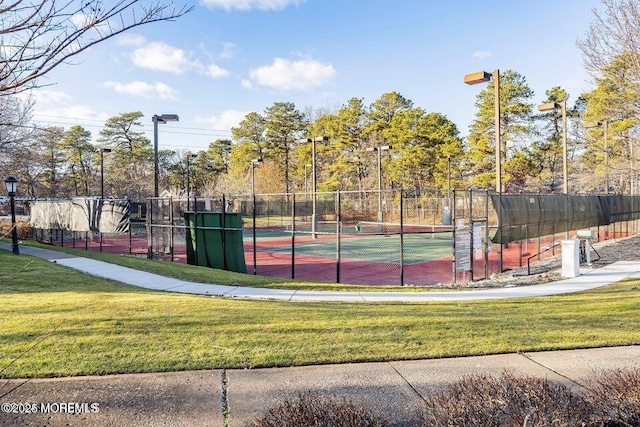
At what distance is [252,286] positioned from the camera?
10109 millimetres

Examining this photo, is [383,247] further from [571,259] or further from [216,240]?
[571,259]

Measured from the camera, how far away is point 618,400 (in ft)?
9.21

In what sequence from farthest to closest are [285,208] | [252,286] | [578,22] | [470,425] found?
[285,208]
[578,22]
[252,286]
[470,425]

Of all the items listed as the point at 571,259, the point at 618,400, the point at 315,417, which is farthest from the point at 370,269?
the point at 315,417

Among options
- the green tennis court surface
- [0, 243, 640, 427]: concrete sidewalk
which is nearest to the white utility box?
the green tennis court surface

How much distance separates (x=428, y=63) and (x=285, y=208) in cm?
1821

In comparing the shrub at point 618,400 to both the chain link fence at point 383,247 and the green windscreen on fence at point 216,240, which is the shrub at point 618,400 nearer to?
the chain link fence at point 383,247

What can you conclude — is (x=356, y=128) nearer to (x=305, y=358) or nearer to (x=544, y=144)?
(x=544, y=144)

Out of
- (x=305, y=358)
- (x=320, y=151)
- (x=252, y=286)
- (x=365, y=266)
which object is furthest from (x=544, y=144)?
(x=305, y=358)

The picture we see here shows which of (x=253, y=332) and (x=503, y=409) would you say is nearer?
(x=503, y=409)

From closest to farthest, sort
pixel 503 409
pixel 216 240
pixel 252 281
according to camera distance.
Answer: pixel 503 409, pixel 252 281, pixel 216 240

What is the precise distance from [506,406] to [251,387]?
1845 mm

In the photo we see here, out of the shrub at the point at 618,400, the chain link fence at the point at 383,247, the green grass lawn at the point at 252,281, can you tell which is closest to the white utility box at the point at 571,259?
the chain link fence at the point at 383,247

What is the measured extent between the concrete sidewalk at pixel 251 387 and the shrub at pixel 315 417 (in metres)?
0.31
